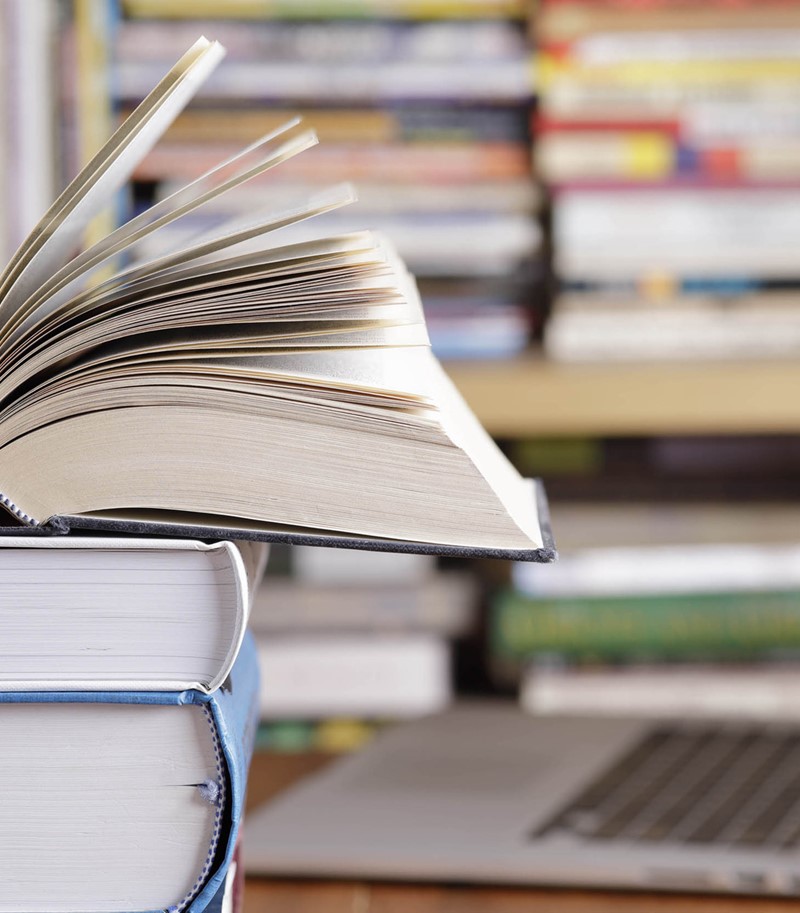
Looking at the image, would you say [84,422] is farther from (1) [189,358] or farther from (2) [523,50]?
(2) [523,50]

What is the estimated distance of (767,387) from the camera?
98 cm

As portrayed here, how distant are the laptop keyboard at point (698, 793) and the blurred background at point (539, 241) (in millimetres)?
195

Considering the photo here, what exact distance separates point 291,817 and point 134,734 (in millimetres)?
321

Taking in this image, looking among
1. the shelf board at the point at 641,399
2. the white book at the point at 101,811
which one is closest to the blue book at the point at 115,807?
the white book at the point at 101,811

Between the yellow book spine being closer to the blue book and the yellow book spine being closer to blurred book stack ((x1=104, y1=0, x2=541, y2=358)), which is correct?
blurred book stack ((x1=104, y1=0, x2=541, y2=358))

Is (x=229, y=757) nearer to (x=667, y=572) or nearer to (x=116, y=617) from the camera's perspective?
(x=116, y=617)

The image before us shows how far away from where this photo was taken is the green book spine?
3.54ft

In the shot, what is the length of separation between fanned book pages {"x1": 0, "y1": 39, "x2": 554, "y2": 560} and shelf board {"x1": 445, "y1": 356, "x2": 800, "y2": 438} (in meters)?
0.57

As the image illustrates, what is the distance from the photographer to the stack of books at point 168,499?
408mm

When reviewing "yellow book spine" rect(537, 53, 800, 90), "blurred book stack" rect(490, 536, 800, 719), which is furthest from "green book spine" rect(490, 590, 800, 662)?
"yellow book spine" rect(537, 53, 800, 90)

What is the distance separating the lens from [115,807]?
42 cm

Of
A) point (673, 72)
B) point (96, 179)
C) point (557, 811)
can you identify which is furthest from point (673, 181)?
point (96, 179)

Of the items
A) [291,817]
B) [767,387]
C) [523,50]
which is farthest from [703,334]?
[291,817]

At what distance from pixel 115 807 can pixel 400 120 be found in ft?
2.53
